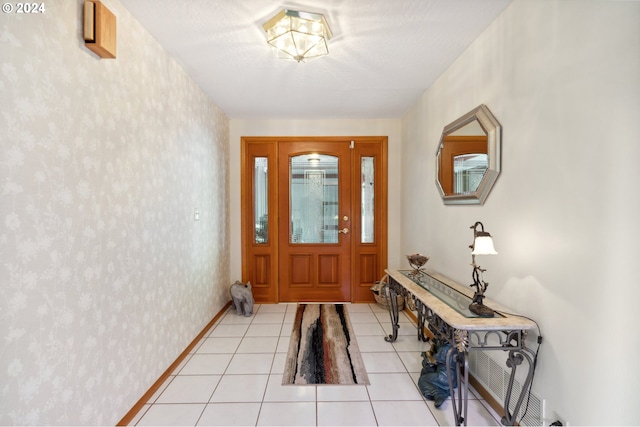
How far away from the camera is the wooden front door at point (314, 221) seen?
4055mm

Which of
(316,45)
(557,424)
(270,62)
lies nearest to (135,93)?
(270,62)

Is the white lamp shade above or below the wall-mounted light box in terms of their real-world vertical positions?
below

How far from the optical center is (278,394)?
6.79 ft

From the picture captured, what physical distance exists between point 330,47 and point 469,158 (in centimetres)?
133

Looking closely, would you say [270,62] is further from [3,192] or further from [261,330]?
[261,330]

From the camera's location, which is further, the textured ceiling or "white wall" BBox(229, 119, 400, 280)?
"white wall" BBox(229, 119, 400, 280)

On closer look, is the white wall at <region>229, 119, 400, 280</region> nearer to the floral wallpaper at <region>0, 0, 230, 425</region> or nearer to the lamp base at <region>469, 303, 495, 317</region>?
the floral wallpaper at <region>0, 0, 230, 425</region>

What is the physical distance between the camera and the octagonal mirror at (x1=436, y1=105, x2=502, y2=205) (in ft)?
6.22

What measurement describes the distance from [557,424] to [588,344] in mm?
467

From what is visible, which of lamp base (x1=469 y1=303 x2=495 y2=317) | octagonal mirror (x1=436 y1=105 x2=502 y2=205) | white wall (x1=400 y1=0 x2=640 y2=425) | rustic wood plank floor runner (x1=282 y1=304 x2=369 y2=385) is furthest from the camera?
rustic wood plank floor runner (x1=282 y1=304 x2=369 y2=385)

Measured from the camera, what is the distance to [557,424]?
4.57 ft

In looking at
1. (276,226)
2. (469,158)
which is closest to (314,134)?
(276,226)

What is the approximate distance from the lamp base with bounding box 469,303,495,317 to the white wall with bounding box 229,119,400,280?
2.34 meters

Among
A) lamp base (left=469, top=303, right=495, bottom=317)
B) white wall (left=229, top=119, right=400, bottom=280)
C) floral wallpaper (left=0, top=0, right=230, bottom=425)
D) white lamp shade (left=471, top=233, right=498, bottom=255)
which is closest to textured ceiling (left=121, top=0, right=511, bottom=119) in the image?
floral wallpaper (left=0, top=0, right=230, bottom=425)
